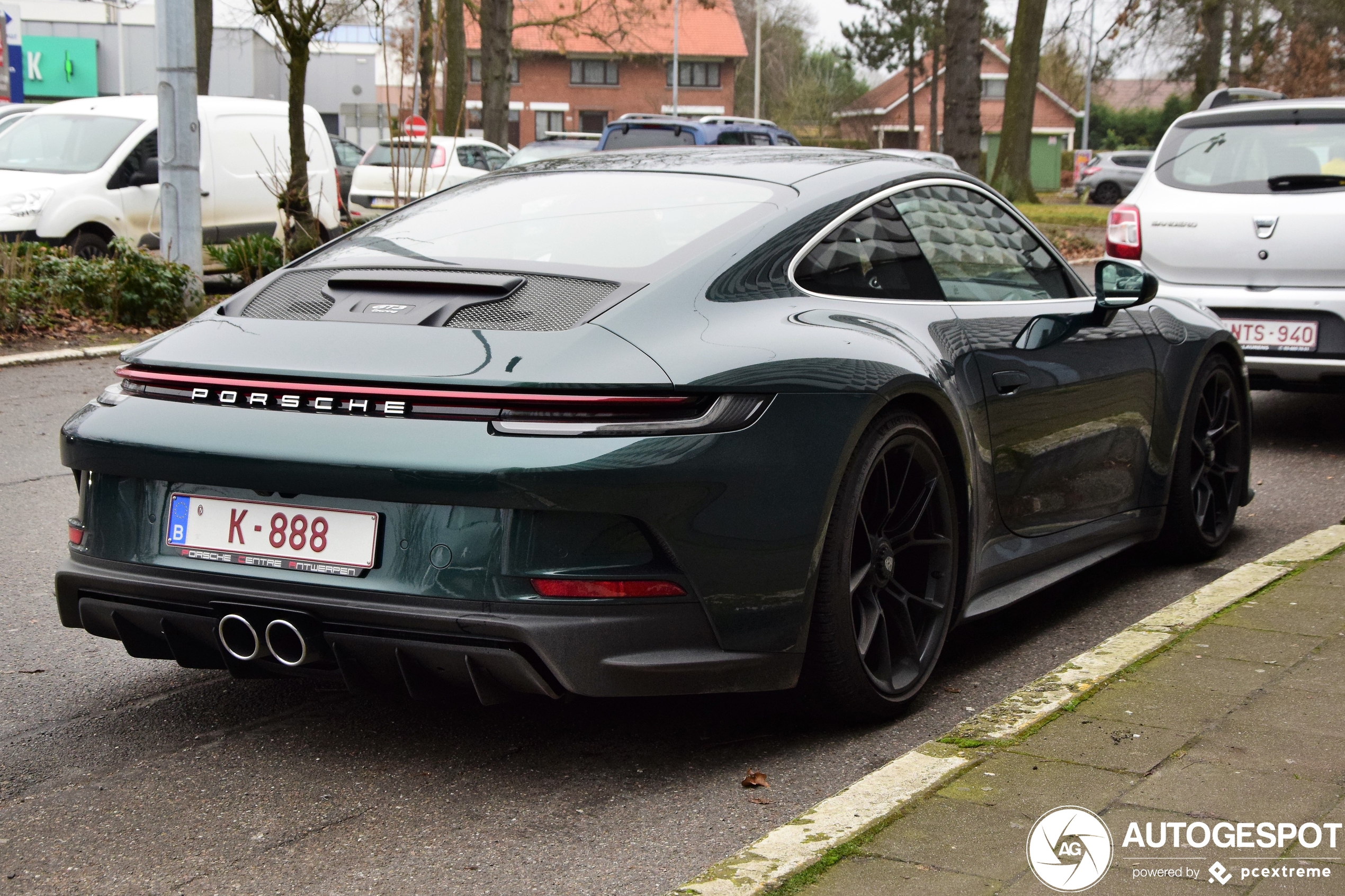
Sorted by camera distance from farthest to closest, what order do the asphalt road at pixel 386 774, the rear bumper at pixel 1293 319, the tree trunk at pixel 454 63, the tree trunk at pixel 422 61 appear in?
1. the tree trunk at pixel 454 63
2. the tree trunk at pixel 422 61
3. the rear bumper at pixel 1293 319
4. the asphalt road at pixel 386 774

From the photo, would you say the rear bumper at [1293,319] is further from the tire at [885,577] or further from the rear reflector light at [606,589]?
the rear reflector light at [606,589]

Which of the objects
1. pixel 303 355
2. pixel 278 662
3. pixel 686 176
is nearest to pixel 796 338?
pixel 686 176

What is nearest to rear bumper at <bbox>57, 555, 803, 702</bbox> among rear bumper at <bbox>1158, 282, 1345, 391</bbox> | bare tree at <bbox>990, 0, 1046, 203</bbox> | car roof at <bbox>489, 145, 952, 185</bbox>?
car roof at <bbox>489, 145, 952, 185</bbox>

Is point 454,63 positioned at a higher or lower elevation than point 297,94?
higher

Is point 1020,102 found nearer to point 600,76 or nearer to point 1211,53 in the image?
point 1211,53

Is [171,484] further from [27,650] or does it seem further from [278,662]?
[27,650]

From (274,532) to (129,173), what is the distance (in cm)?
1226

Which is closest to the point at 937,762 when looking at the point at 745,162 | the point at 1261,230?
the point at 745,162

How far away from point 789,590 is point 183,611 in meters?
1.31

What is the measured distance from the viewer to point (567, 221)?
3869mm

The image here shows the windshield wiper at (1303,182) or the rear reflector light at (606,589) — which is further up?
the windshield wiper at (1303,182)

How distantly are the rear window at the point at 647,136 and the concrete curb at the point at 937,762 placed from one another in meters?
15.1

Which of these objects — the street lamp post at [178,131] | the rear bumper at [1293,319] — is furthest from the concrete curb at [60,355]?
the rear bumper at [1293,319]

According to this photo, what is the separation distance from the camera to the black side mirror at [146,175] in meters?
14.3
